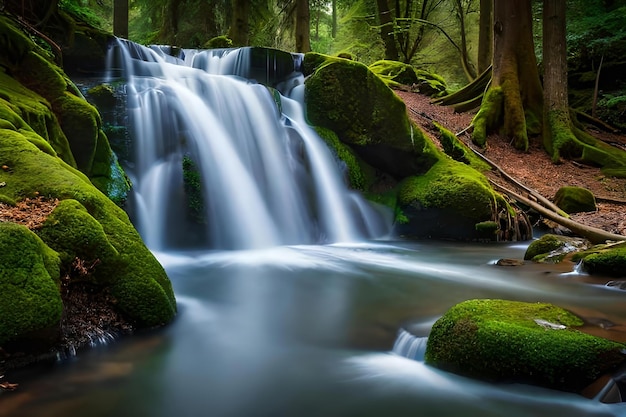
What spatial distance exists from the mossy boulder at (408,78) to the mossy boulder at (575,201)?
920cm

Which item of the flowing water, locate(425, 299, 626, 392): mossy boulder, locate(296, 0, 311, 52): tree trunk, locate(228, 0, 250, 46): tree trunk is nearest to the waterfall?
the flowing water

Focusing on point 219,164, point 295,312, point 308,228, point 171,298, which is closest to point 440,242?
point 308,228

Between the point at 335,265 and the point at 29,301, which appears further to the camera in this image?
the point at 335,265

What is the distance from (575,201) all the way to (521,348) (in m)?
7.84

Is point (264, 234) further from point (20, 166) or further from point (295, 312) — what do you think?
point (20, 166)

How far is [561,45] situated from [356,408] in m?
13.4

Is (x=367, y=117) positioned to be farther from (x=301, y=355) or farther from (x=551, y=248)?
(x=301, y=355)

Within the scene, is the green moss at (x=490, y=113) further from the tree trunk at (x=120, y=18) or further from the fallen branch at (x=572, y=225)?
the tree trunk at (x=120, y=18)

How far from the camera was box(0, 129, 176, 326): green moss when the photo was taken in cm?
384

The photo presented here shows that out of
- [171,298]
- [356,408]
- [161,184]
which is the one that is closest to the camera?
[356,408]

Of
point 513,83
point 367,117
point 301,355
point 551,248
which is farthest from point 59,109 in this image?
point 513,83

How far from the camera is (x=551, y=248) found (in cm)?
714

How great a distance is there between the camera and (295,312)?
4906mm

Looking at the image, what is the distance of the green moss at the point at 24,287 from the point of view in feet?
9.91
